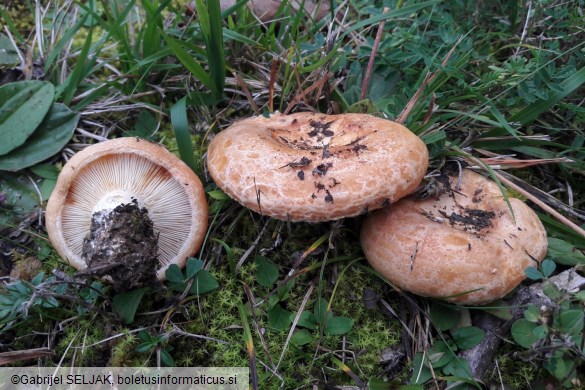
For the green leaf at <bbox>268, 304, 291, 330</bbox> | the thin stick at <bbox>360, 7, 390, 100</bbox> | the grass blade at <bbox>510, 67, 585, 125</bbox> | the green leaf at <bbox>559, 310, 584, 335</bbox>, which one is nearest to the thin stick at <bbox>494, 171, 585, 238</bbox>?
the grass blade at <bbox>510, 67, 585, 125</bbox>

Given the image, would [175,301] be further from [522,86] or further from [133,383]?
[522,86]

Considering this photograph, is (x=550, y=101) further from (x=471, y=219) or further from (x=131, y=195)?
(x=131, y=195)

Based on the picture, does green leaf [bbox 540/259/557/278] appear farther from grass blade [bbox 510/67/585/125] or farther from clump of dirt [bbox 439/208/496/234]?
grass blade [bbox 510/67/585/125]

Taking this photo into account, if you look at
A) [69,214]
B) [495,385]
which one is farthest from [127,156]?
[495,385]

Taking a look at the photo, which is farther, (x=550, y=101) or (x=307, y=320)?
(x=550, y=101)

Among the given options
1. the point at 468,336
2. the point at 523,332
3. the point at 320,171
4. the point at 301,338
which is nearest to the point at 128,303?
the point at 301,338

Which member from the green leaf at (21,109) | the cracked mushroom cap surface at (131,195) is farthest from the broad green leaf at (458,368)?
the green leaf at (21,109)
